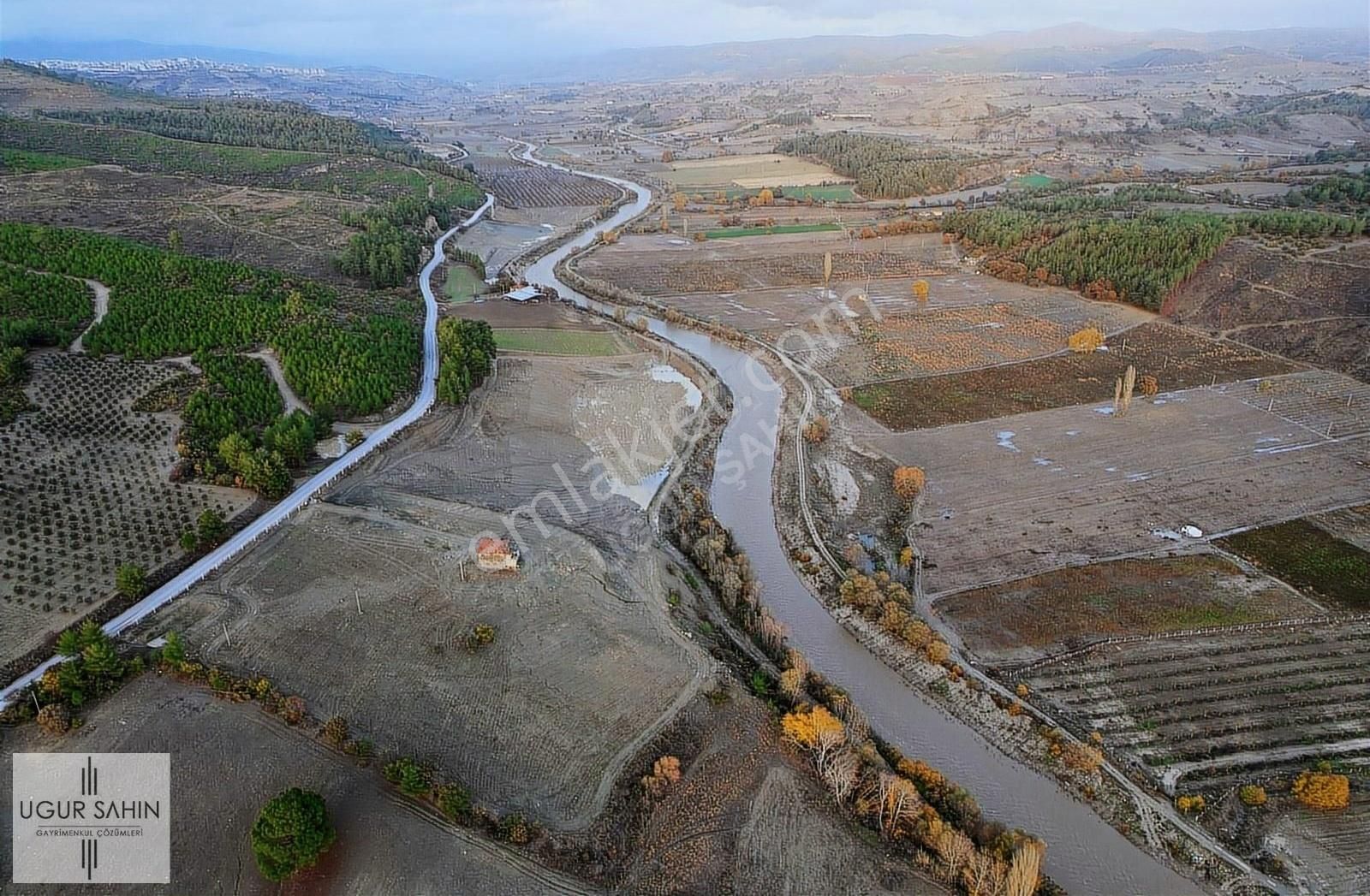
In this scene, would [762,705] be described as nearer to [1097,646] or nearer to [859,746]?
[859,746]

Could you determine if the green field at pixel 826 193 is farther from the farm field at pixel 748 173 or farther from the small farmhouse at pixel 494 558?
the small farmhouse at pixel 494 558

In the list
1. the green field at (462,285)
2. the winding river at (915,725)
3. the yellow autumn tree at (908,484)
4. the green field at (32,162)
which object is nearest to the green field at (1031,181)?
the green field at (462,285)

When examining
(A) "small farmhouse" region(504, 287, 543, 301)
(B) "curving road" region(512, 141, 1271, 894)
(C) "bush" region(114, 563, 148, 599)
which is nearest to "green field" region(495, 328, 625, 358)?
(A) "small farmhouse" region(504, 287, 543, 301)

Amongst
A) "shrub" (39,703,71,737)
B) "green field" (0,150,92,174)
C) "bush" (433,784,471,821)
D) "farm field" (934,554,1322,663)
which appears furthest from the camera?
"green field" (0,150,92,174)

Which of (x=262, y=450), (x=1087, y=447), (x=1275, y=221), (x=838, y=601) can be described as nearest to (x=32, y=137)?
(x=262, y=450)

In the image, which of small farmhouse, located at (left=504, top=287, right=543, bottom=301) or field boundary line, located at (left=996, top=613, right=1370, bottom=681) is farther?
small farmhouse, located at (left=504, top=287, right=543, bottom=301)

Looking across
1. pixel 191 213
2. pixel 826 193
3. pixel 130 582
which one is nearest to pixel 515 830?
pixel 130 582

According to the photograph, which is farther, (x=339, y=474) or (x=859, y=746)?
(x=339, y=474)

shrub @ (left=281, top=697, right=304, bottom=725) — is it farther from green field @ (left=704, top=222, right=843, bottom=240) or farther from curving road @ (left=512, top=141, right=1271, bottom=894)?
green field @ (left=704, top=222, right=843, bottom=240)
